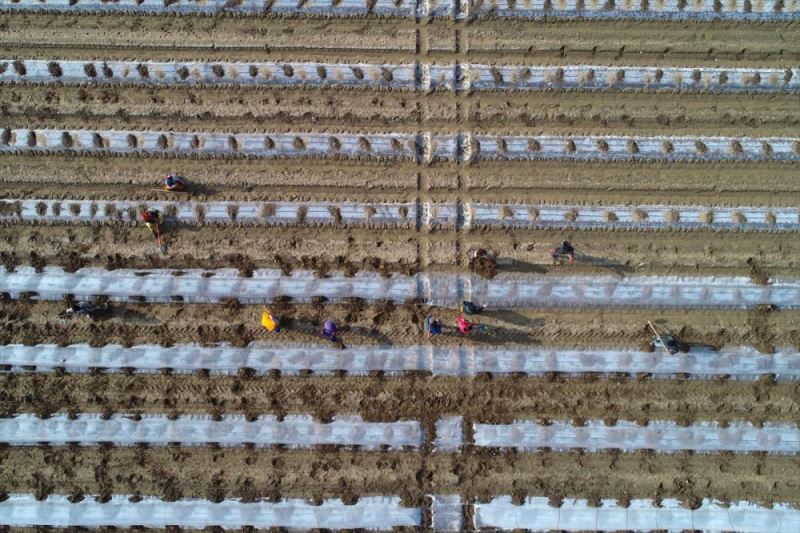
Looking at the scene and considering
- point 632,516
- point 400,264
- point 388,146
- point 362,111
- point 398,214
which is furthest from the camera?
point 362,111

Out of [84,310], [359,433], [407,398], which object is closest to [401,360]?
[407,398]

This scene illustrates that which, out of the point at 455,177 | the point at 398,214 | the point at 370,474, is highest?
the point at 455,177

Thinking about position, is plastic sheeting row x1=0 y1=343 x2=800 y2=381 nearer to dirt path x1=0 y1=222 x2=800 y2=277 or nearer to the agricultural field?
the agricultural field

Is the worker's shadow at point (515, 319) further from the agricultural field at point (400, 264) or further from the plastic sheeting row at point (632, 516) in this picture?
the plastic sheeting row at point (632, 516)

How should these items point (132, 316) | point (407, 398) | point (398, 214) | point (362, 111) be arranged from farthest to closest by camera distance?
point (362, 111) < point (398, 214) < point (132, 316) < point (407, 398)

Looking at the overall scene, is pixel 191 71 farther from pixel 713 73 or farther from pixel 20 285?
pixel 713 73

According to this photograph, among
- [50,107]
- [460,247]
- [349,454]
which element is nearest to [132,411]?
[349,454]

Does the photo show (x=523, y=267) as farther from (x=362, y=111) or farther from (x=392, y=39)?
(x=392, y=39)

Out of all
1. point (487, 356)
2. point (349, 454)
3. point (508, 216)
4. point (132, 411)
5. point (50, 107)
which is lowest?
point (349, 454)
